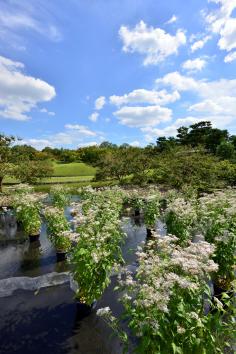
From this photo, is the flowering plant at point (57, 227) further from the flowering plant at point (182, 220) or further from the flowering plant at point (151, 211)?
the flowering plant at point (151, 211)

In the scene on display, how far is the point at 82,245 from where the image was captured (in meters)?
4.66

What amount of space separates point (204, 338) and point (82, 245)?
246cm

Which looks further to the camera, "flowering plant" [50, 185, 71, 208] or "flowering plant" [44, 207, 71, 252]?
"flowering plant" [50, 185, 71, 208]

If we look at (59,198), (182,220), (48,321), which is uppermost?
(182,220)

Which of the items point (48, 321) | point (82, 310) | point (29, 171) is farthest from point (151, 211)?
point (29, 171)

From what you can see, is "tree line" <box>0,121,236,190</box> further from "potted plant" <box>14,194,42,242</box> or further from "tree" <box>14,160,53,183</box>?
"potted plant" <box>14,194,42,242</box>

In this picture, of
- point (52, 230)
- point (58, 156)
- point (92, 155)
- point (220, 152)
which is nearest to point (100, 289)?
point (52, 230)

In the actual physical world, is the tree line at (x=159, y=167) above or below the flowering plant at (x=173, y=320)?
above

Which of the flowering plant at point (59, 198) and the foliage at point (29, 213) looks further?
the flowering plant at point (59, 198)

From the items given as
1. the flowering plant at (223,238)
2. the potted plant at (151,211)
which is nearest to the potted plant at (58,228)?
the potted plant at (151,211)

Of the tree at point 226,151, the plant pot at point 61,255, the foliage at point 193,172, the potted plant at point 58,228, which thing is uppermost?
the tree at point 226,151

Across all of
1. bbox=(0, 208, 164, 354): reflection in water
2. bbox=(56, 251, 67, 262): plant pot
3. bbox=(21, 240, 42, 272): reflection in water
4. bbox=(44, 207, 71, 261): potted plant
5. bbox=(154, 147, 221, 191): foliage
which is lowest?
bbox=(0, 208, 164, 354): reflection in water

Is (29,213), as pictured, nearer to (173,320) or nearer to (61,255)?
(61,255)

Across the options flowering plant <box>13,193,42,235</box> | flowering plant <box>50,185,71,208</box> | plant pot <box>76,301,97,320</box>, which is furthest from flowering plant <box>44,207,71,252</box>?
flowering plant <box>50,185,71,208</box>
